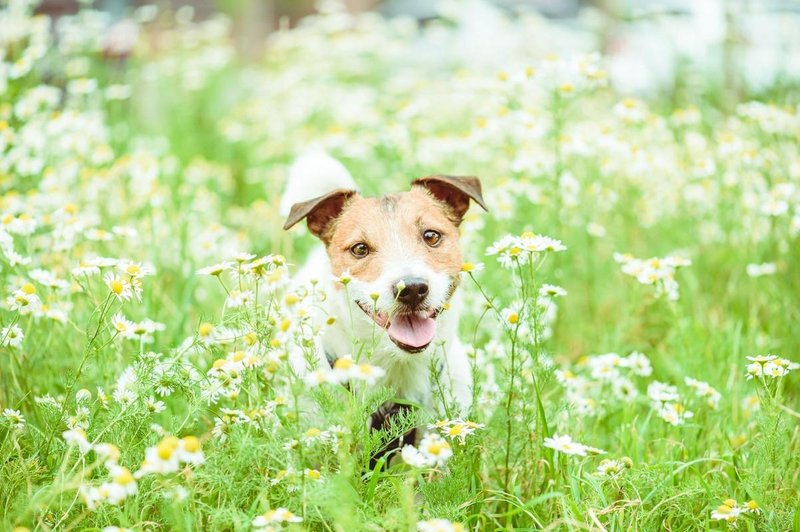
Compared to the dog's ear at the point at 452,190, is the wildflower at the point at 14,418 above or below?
below

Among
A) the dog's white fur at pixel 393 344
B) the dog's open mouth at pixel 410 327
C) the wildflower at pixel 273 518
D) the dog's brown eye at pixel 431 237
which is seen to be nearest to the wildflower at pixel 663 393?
the dog's white fur at pixel 393 344

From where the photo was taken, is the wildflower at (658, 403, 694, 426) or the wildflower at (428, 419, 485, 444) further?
the wildflower at (658, 403, 694, 426)

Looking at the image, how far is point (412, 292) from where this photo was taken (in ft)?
8.92

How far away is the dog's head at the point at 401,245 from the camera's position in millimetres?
2758

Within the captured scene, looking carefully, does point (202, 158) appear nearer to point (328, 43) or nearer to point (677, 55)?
point (328, 43)

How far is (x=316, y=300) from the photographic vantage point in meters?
2.50

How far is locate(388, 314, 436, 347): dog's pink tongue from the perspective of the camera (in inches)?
108

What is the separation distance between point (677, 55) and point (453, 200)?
3808mm

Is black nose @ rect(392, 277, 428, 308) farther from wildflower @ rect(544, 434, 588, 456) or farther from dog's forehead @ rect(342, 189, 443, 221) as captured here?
wildflower @ rect(544, 434, 588, 456)

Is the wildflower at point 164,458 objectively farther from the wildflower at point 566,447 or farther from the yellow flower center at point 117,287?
the wildflower at point 566,447

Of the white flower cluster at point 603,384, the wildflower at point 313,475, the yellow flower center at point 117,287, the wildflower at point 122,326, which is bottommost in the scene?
the white flower cluster at point 603,384

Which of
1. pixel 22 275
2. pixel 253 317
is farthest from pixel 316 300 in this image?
pixel 22 275

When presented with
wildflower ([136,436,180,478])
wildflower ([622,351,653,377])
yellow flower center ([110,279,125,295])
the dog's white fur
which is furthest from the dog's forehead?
Answer: wildflower ([136,436,180,478])

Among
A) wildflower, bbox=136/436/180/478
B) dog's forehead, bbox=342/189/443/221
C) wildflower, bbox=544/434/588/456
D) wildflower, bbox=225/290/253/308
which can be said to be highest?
wildflower, bbox=136/436/180/478
